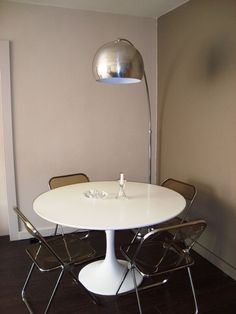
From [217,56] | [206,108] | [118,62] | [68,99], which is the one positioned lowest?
[206,108]

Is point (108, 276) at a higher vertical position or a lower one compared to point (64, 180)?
lower

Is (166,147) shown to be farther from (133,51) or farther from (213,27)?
(133,51)

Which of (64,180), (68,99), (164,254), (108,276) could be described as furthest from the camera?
(68,99)

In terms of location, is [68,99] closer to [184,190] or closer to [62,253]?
[184,190]

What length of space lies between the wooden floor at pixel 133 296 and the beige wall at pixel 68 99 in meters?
0.95

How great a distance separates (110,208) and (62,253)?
0.51m

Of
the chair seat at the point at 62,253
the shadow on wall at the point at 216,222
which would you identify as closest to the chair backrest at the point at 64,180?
the chair seat at the point at 62,253

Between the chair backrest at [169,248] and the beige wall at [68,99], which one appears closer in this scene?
the chair backrest at [169,248]

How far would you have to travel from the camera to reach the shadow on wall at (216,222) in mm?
2561

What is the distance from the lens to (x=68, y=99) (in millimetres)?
3230

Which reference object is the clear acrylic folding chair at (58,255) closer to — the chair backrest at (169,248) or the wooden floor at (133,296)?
the wooden floor at (133,296)

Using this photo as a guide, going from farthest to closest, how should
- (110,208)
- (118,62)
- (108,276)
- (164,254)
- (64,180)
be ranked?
1. (64,180)
2. (108,276)
3. (164,254)
4. (110,208)
5. (118,62)

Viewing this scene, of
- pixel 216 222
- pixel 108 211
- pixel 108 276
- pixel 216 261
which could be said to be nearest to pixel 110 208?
pixel 108 211

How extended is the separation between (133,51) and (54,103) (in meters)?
1.42
